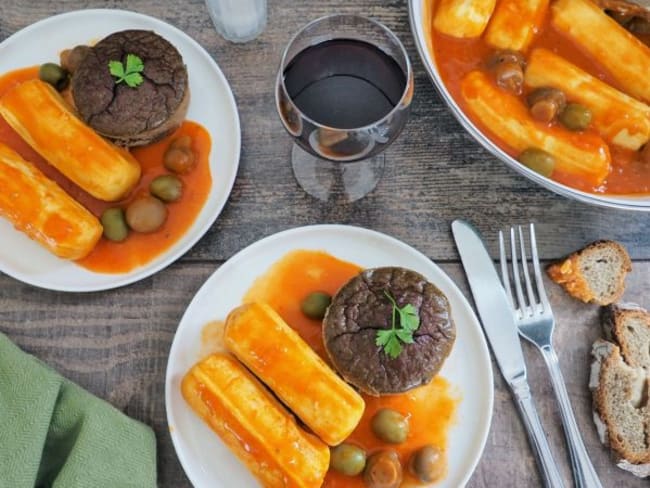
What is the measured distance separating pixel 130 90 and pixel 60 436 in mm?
923

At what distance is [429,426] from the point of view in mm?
1900

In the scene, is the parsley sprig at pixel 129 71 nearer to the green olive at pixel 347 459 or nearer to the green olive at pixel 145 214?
the green olive at pixel 145 214

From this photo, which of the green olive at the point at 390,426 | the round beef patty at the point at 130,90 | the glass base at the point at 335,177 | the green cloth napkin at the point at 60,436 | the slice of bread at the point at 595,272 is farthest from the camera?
the glass base at the point at 335,177

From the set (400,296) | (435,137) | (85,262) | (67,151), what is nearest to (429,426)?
(400,296)

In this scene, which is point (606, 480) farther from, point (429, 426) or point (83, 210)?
point (83, 210)

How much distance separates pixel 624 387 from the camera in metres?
1.92

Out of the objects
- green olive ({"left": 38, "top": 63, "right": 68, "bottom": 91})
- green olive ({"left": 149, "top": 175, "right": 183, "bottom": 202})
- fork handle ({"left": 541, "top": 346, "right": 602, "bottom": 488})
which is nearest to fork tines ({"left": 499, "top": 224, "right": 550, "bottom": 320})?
fork handle ({"left": 541, "top": 346, "right": 602, "bottom": 488})

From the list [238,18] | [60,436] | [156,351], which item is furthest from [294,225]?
[60,436]

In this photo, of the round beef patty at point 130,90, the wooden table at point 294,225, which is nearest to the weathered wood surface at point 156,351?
the wooden table at point 294,225

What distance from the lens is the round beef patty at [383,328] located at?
1756 millimetres

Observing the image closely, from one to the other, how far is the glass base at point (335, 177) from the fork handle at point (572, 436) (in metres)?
0.70

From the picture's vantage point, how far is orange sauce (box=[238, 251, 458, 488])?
1875 mm

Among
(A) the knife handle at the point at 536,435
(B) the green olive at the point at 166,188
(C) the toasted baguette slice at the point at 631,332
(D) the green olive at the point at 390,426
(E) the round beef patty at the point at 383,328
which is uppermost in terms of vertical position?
(B) the green olive at the point at 166,188

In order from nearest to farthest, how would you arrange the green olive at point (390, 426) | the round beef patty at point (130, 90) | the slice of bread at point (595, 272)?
the green olive at point (390, 426) → the round beef patty at point (130, 90) → the slice of bread at point (595, 272)
